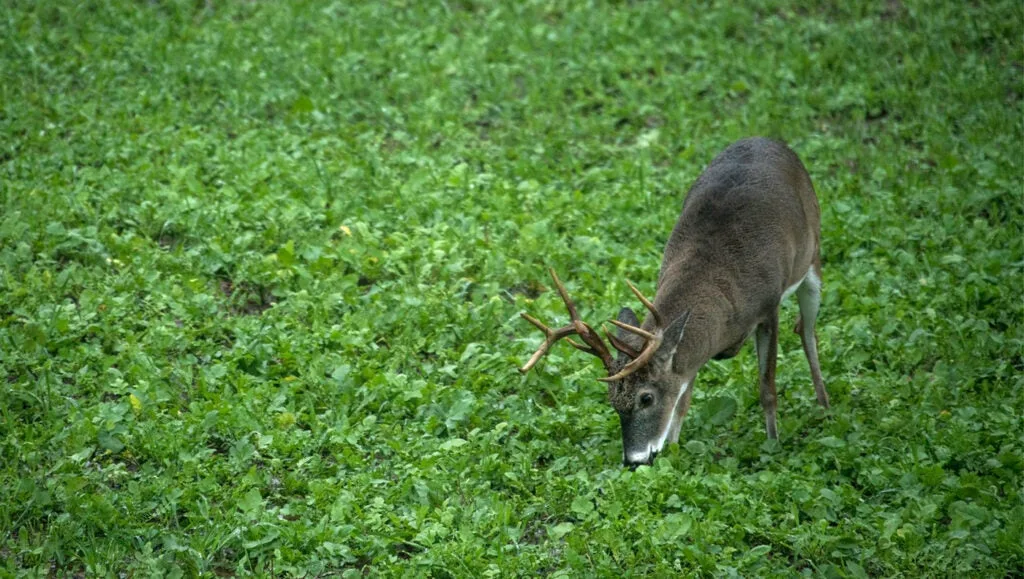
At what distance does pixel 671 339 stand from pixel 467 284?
2.16 m

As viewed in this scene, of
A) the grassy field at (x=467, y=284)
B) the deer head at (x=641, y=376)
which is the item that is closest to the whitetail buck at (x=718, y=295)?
the deer head at (x=641, y=376)

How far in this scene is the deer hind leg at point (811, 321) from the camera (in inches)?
266

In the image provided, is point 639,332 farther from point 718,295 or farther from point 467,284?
point 467,284

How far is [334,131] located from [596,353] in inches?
181

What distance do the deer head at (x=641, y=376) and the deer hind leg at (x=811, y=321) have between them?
4.12 ft

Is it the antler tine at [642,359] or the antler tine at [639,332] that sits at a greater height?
the antler tine at [639,332]

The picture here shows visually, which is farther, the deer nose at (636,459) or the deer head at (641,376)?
the deer nose at (636,459)

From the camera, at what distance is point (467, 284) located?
298 inches

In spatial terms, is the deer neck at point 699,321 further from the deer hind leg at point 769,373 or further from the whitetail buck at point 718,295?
the deer hind leg at point 769,373

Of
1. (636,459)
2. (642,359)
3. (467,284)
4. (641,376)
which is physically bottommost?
(467,284)

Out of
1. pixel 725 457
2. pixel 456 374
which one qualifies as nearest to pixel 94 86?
pixel 456 374

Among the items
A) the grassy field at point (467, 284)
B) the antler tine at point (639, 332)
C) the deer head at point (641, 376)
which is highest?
the antler tine at point (639, 332)

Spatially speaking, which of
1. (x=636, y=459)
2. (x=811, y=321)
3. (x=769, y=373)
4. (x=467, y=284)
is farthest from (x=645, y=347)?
(x=467, y=284)

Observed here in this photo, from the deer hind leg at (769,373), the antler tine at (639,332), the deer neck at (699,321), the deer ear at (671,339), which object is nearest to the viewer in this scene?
the antler tine at (639,332)
